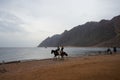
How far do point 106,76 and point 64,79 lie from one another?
A: 2.67 meters

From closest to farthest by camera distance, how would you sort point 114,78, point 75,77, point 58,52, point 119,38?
point 114,78, point 75,77, point 58,52, point 119,38

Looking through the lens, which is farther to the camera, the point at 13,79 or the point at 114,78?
the point at 13,79

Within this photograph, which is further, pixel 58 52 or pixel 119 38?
pixel 119 38

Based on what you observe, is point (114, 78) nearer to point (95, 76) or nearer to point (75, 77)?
point (95, 76)

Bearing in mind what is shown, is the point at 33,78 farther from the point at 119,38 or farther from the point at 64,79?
the point at 119,38

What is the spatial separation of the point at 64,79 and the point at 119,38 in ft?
547

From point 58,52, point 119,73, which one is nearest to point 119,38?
point 58,52

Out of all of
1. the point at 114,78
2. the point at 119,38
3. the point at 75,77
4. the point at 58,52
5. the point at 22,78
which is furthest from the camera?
the point at 119,38

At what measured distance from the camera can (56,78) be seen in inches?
419

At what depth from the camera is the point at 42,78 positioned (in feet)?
36.1

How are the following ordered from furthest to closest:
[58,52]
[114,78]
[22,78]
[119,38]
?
→ 1. [119,38]
2. [58,52]
3. [22,78]
4. [114,78]

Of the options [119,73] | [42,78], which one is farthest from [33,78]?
[119,73]

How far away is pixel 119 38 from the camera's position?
16562 centimetres

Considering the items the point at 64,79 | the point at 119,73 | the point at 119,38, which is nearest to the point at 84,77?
the point at 64,79
